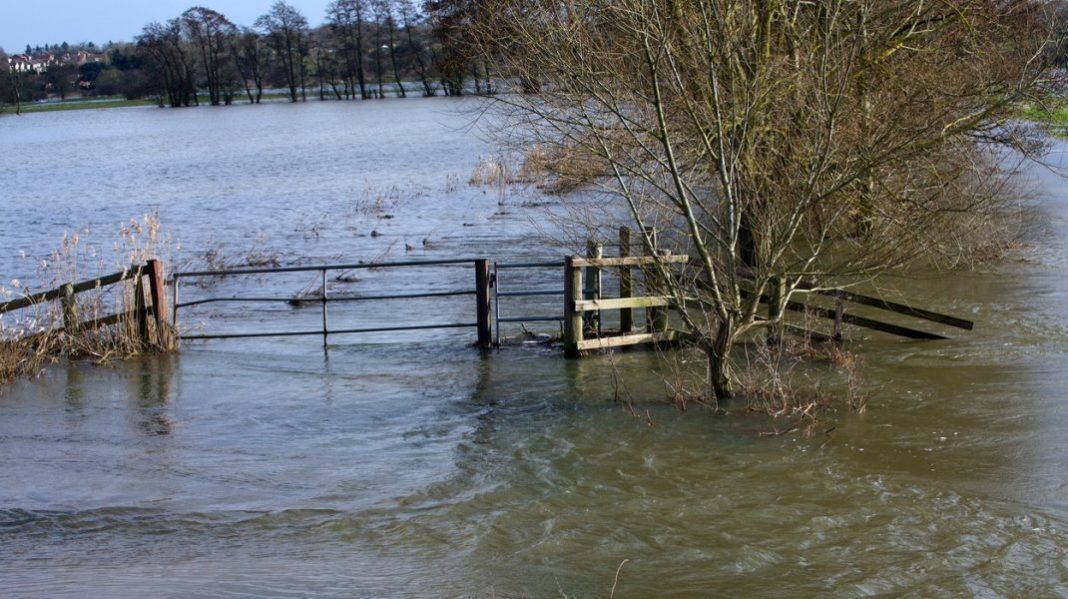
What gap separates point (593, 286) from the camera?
1403cm

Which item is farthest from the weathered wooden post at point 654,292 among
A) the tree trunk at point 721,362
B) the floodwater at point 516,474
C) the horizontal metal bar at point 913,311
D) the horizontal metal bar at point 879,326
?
the horizontal metal bar at point 913,311

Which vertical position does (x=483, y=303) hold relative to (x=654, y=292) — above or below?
below

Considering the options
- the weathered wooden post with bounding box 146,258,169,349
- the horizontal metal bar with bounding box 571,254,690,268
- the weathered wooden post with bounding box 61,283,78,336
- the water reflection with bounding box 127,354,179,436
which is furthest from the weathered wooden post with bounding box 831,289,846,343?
the weathered wooden post with bounding box 61,283,78,336

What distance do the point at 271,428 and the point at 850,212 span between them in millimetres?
6704

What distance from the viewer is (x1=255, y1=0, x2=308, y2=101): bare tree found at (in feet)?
425

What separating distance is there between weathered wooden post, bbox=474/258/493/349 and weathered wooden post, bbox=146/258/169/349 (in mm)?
4191

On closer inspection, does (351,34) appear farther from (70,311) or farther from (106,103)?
(70,311)

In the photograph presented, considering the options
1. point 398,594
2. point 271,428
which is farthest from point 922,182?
point 398,594

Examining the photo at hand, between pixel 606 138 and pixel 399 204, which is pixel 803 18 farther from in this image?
pixel 399 204

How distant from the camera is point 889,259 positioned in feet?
39.4

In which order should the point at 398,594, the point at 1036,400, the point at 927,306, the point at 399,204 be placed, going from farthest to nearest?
the point at 399,204, the point at 927,306, the point at 1036,400, the point at 398,594

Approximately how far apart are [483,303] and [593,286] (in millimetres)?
1550

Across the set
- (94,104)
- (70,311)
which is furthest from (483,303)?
(94,104)

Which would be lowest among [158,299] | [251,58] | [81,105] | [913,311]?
[913,311]
